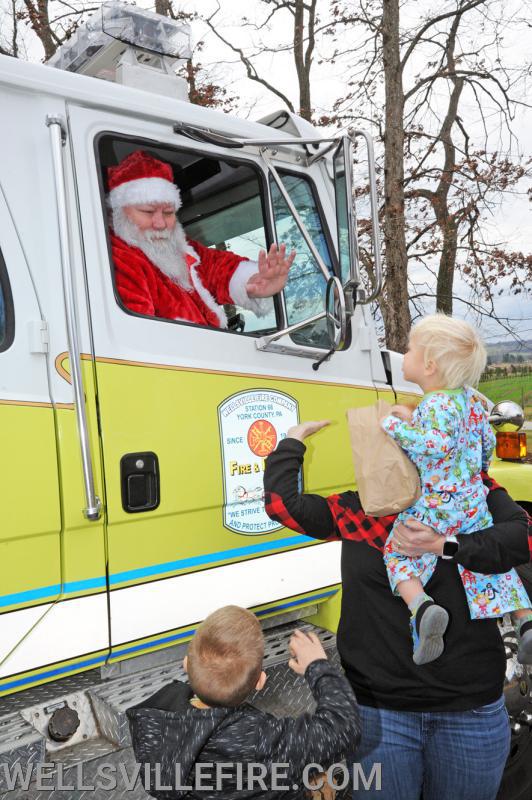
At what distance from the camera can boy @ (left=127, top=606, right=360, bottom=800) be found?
154 cm

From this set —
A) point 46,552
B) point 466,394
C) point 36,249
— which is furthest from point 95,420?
point 466,394

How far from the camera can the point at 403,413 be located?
6.28 ft

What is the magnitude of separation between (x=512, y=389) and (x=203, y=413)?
30.9 ft

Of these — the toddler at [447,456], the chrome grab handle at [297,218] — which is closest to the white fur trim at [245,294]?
the chrome grab handle at [297,218]

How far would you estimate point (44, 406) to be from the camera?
203 centimetres

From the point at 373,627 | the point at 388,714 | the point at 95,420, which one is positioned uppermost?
the point at 95,420

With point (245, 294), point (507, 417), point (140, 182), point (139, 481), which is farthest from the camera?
point (507, 417)

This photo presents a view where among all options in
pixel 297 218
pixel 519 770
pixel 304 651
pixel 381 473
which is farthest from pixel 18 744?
pixel 519 770

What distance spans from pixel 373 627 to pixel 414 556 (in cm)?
25

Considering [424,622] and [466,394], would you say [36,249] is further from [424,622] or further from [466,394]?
[424,622]

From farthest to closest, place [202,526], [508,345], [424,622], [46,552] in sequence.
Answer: [508,345], [202,526], [46,552], [424,622]

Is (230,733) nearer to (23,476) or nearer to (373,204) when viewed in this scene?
(23,476)

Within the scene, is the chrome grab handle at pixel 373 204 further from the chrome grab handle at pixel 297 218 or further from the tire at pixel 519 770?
the tire at pixel 519 770

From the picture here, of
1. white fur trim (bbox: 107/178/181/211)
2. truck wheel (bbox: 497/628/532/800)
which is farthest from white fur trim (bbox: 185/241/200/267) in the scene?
truck wheel (bbox: 497/628/532/800)
